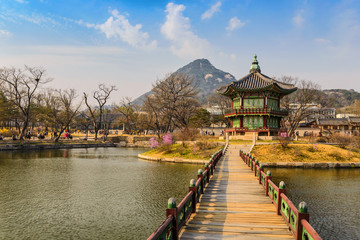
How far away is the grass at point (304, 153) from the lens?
29.4 metres

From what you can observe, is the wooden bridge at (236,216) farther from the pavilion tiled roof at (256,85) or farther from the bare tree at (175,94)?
the bare tree at (175,94)

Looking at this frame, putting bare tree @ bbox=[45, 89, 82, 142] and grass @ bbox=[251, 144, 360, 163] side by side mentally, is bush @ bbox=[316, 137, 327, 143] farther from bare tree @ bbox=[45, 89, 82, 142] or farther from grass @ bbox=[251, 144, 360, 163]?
bare tree @ bbox=[45, 89, 82, 142]

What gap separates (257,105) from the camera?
141ft

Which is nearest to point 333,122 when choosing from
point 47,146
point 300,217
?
point 47,146

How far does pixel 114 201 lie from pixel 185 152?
19.2m

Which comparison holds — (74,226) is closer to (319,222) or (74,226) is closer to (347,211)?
(319,222)

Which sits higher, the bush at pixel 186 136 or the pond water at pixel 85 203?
the bush at pixel 186 136

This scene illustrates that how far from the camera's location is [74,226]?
1102 centimetres

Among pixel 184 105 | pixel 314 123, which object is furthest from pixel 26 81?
pixel 314 123

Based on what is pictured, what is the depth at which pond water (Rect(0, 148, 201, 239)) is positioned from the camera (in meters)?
10.6

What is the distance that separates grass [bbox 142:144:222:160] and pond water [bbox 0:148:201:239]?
782 centimetres

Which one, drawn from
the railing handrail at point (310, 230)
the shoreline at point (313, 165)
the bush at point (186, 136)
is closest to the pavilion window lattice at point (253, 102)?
the bush at point (186, 136)

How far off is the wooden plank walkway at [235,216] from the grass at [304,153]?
17.0m

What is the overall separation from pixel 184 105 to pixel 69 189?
128 feet
